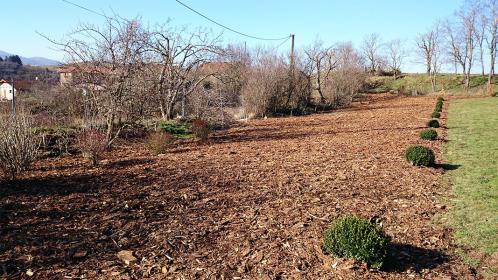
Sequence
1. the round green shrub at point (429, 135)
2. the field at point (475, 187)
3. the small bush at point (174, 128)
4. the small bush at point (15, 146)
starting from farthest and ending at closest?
1. the small bush at point (174, 128)
2. the round green shrub at point (429, 135)
3. the small bush at point (15, 146)
4. the field at point (475, 187)

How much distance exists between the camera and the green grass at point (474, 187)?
14.4 ft

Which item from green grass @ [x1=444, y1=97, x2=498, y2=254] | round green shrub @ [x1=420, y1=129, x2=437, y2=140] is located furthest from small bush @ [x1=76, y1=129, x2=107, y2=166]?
round green shrub @ [x1=420, y1=129, x2=437, y2=140]

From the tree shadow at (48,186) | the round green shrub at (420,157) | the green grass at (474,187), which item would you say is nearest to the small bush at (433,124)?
the green grass at (474,187)

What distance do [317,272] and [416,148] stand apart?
16.8 ft

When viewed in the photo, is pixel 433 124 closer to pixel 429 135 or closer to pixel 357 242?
pixel 429 135

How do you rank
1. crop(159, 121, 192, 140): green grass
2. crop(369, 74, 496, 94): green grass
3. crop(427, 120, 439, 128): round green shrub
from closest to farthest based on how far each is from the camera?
crop(159, 121, 192, 140): green grass → crop(427, 120, 439, 128): round green shrub → crop(369, 74, 496, 94): green grass

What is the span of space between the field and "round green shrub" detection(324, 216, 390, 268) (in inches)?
41.3

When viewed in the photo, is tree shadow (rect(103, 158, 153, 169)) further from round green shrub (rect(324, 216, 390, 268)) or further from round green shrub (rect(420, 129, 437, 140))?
round green shrub (rect(420, 129, 437, 140))

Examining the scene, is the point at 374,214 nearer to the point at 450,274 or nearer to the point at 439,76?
the point at 450,274

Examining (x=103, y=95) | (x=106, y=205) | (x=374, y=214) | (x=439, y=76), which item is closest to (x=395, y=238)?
(x=374, y=214)

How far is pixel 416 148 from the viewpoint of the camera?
25.4ft

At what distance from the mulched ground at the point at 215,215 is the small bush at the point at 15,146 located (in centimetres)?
26

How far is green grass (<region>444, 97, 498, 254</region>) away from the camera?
4.38 metres

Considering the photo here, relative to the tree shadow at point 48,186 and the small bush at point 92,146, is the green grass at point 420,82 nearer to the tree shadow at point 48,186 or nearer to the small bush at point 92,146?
the small bush at point 92,146
